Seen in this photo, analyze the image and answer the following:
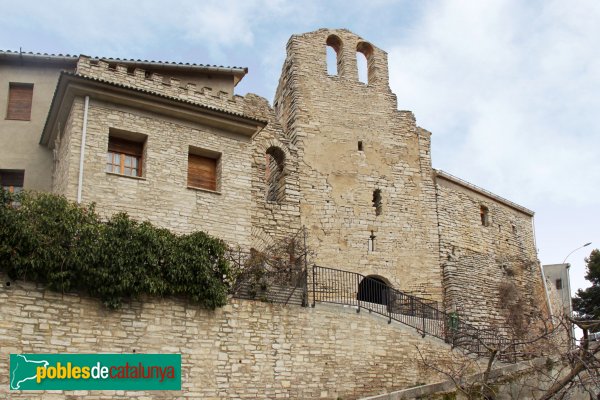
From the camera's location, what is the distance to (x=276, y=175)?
2259cm

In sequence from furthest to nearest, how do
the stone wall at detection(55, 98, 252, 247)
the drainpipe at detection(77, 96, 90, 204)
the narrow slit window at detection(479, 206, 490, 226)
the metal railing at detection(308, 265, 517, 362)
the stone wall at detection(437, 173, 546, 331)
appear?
the narrow slit window at detection(479, 206, 490, 226) < the stone wall at detection(437, 173, 546, 331) < the metal railing at detection(308, 265, 517, 362) < the stone wall at detection(55, 98, 252, 247) < the drainpipe at detection(77, 96, 90, 204)

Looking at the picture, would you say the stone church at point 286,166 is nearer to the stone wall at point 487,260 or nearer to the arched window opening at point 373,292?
the stone wall at point 487,260

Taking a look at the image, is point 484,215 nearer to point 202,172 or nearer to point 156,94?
point 202,172

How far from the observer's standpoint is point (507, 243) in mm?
27016

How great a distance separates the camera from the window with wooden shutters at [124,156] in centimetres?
1695

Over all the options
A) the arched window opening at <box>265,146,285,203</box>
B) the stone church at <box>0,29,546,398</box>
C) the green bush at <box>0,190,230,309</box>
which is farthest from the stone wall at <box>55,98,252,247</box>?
the arched window opening at <box>265,146,285,203</box>

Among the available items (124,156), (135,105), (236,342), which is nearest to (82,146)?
(124,156)

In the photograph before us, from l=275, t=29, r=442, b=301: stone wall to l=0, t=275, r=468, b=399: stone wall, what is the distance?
5028mm

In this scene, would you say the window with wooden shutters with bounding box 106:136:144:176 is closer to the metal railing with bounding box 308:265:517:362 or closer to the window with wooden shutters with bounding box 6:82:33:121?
the window with wooden shutters with bounding box 6:82:33:121

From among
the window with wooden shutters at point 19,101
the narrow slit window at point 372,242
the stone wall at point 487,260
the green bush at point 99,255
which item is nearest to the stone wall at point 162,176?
the green bush at point 99,255

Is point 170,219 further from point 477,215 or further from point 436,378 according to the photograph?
point 477,215

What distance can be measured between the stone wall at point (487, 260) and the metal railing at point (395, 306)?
302cm

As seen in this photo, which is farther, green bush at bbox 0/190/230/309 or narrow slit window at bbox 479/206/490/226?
narrow slit window at bbox 479/206/490/226

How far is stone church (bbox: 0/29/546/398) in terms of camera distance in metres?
16.9
